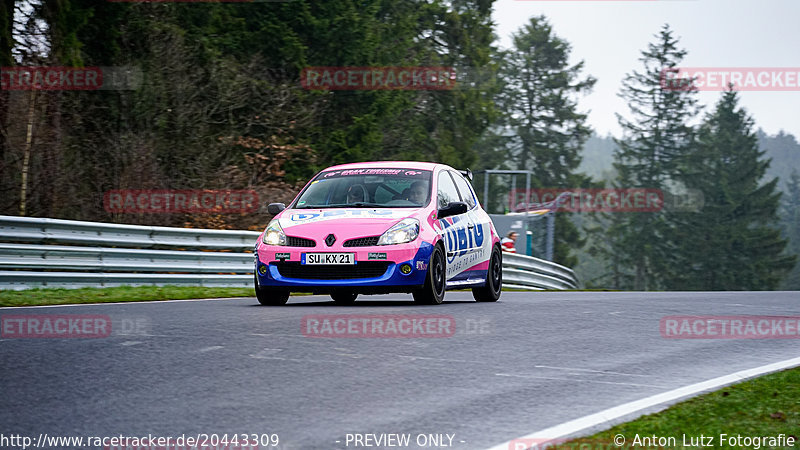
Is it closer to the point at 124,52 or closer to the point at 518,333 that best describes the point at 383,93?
the point at 124,52

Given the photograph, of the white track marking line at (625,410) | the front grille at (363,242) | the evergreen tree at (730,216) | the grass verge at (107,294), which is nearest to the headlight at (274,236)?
the front grille at (363,242)

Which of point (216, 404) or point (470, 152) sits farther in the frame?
point (470, 152)

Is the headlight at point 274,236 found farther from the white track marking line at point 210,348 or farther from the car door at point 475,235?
the white track marking line at point 210,348

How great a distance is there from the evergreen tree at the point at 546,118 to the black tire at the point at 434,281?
6431 centimetres

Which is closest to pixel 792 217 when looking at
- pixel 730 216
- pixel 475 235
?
pixel 730 216

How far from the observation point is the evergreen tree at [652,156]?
80312 mm

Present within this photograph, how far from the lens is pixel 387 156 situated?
3850 centimetres

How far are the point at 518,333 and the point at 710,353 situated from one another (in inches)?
68.7

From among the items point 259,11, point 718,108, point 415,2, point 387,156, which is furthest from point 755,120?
point 259,11

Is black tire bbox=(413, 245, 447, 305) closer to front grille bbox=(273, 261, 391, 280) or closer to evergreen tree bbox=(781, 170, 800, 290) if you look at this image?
front grille bbox=(273, 261, 391, 280)

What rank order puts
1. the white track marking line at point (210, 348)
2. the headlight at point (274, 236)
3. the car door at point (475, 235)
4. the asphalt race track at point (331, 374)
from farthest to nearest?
the car door at point (475, 235) → the headlight at point (274, 236) → the white track marking line at point (210, 348) → the asphalt race track at point (331, 374)

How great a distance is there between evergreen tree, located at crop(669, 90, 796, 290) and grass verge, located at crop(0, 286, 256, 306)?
68248 millimetres

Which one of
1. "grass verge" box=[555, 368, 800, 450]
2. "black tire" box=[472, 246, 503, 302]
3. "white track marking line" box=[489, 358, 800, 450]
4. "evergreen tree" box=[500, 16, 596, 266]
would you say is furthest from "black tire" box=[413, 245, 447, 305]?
"evergreen tree" box=[500, 16, 596, 266]

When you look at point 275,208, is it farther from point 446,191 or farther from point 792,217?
point 792,217
